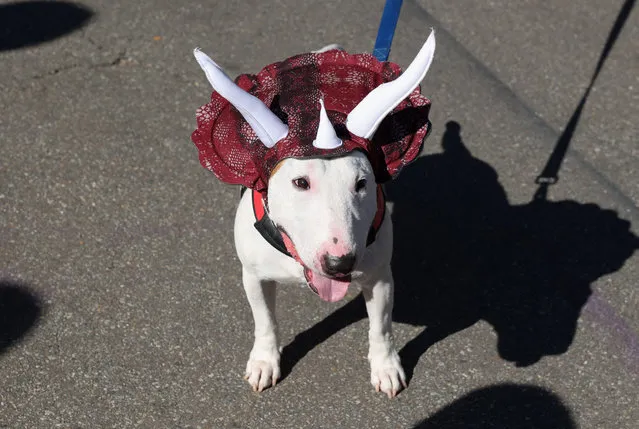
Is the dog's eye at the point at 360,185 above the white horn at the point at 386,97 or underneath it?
underneath

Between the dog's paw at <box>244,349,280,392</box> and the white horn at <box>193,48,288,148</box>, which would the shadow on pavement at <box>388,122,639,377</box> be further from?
the white horn at <box>193,48,288,148</box>

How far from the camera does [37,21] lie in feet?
17.5

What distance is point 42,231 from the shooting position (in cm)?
411

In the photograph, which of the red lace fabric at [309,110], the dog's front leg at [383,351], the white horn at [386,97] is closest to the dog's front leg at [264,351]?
the dog's front leg at [383,351]

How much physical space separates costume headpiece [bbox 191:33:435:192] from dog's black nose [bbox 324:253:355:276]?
0.30 metres

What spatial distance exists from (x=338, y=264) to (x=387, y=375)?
1096 millimetres

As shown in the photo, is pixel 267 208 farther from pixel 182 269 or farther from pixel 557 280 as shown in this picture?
pixel 557 280

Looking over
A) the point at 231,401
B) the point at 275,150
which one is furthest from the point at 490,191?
the point at 275,150

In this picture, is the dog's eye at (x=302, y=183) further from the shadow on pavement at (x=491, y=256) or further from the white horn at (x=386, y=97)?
the shadow on pavement at (x=491, y=256)

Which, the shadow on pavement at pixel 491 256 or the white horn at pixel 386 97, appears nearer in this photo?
the white horn at pixel 386 97

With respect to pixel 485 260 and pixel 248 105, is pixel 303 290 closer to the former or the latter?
pixel 485 260

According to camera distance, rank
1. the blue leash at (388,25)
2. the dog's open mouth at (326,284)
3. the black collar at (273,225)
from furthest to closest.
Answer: the blue leash at (388,25), the black collar at (273,225), the dog's open mouth at (326,284)

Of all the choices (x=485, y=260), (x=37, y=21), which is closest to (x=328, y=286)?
(x=485, y=260)

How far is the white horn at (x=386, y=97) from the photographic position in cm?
260
